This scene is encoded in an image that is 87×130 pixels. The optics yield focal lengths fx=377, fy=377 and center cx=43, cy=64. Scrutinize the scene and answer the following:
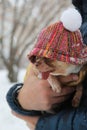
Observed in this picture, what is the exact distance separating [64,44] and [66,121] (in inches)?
9.3

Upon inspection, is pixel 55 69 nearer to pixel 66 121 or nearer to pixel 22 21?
pixel 66 121

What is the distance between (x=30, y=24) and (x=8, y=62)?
1.87 feet

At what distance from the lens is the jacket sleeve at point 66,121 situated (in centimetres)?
105

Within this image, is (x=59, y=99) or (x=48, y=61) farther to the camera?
(x=59, y=99)

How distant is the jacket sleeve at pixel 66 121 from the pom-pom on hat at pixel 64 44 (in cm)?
16

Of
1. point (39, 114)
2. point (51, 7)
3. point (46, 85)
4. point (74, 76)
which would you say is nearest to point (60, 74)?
point (74, 76)

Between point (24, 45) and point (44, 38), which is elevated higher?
point (44, 38)

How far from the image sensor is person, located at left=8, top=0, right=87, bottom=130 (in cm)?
106

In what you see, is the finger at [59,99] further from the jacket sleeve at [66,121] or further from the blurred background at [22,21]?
the blurred background at [22,21]

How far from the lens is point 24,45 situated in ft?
16.0

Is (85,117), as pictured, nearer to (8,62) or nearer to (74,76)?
(74,76)

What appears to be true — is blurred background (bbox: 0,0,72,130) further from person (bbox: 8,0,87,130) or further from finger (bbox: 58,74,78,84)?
finger (bbox: 58,74,78,84)

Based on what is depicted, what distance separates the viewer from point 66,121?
3.57 feet

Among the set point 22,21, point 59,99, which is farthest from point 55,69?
point 22,21
